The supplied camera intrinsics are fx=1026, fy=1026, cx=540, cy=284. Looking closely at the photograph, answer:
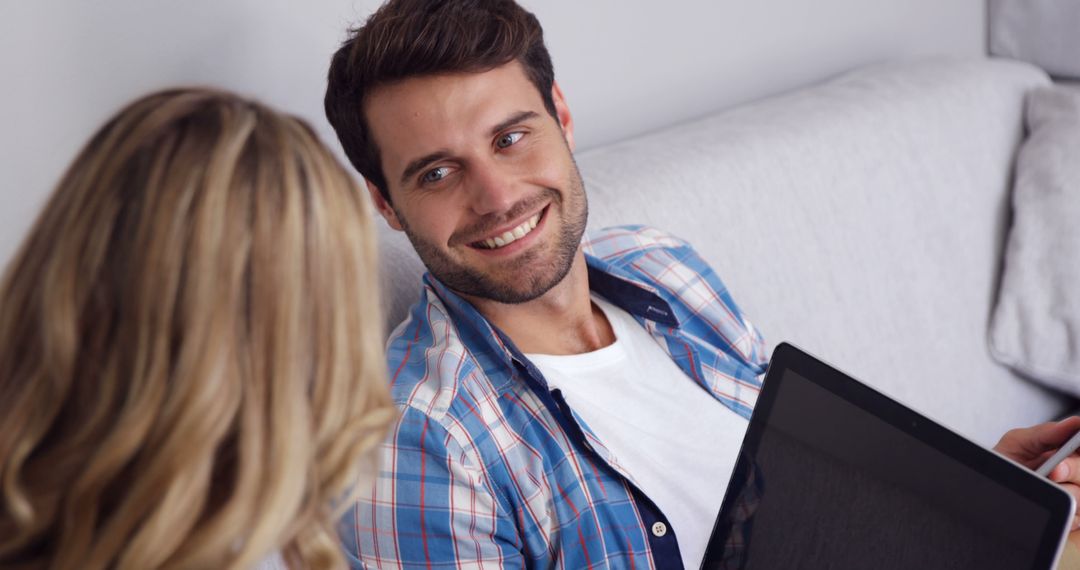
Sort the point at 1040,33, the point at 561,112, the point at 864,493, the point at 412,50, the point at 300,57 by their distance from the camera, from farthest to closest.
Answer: the point at 1040,33, the point at 561,112, the point at 300,57, the point at 412,50, the point at 864,493

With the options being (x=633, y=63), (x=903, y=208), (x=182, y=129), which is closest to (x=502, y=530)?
(x=182, y=129)

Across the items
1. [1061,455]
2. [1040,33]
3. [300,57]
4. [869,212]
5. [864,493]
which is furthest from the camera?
[1040,33]

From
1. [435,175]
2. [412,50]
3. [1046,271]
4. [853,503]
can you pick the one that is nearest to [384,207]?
[435,175]

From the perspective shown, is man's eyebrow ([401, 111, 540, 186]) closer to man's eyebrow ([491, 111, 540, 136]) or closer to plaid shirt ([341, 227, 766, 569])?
man's eyebrow ([491, 111, 540, 136])

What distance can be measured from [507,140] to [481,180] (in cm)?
6

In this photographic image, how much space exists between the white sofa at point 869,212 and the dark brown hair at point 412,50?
1.01ft

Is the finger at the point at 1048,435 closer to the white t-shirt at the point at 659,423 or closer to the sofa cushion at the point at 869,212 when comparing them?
the white t-shirt at the point at 659,423

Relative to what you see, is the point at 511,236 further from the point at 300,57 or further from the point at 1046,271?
Answer: the point at 1046,271

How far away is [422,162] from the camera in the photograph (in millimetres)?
1144

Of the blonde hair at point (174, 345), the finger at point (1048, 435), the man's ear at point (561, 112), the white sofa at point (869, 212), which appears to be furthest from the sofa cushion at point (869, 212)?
the blonde hair at point (174, 345)

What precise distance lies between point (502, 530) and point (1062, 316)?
3.68ft

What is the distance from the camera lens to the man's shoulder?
1.37 m

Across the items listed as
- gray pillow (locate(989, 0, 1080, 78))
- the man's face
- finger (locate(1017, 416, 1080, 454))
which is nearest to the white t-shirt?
the man's face

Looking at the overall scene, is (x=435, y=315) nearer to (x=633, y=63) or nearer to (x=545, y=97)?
(x=545, y=97)
